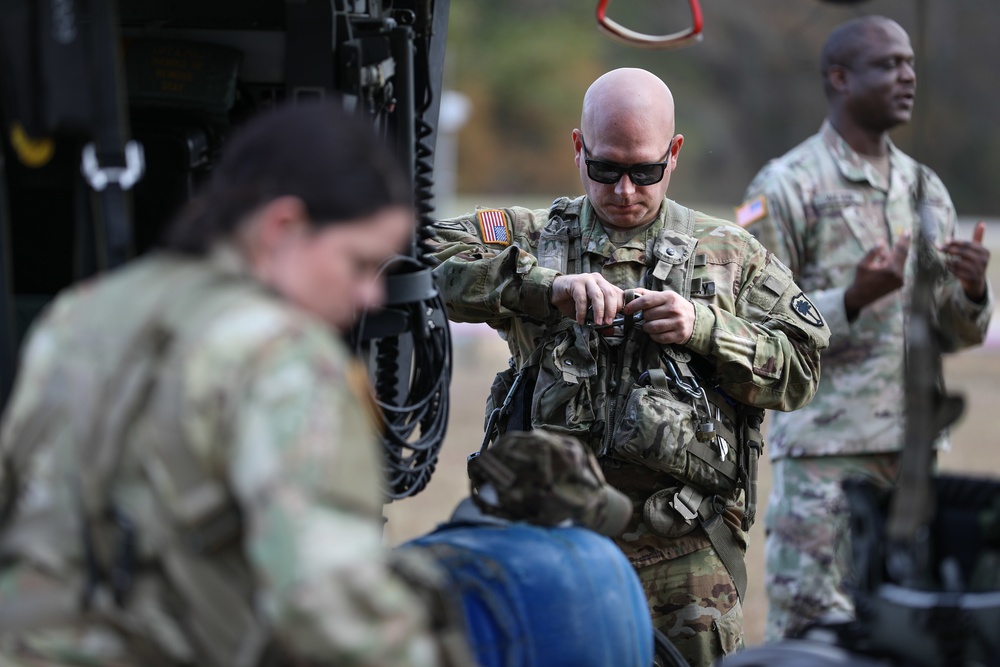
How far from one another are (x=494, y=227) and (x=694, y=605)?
1171mm

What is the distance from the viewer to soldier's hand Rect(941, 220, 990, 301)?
4469mm

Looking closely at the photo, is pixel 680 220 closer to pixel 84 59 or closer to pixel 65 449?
pixel 84 59

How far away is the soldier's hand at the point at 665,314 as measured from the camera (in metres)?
3.20

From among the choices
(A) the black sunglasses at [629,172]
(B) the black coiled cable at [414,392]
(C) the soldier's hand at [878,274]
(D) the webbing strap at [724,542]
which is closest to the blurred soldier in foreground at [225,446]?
(B) the black coiled cable at [414,392]

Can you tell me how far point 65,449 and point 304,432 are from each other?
0.37 metres

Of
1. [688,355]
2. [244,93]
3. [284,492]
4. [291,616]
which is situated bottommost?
[688,355]

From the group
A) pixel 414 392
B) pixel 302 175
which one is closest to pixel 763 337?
pixel 414 392

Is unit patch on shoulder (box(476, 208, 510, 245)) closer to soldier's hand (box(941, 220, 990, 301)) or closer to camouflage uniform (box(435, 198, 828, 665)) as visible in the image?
camouflage uniform (box(435, 198, 828, 665))

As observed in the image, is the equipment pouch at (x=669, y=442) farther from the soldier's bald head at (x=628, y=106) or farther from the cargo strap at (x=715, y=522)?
the soldier's bald head at (x=628, y=106)

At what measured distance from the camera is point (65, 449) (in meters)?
1.76

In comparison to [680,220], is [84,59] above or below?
above

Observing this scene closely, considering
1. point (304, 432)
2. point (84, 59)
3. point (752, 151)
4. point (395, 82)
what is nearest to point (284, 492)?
point (304, 432)

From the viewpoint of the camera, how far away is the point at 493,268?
3.39 m

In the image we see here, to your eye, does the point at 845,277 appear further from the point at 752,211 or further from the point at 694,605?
the point at 694,605
